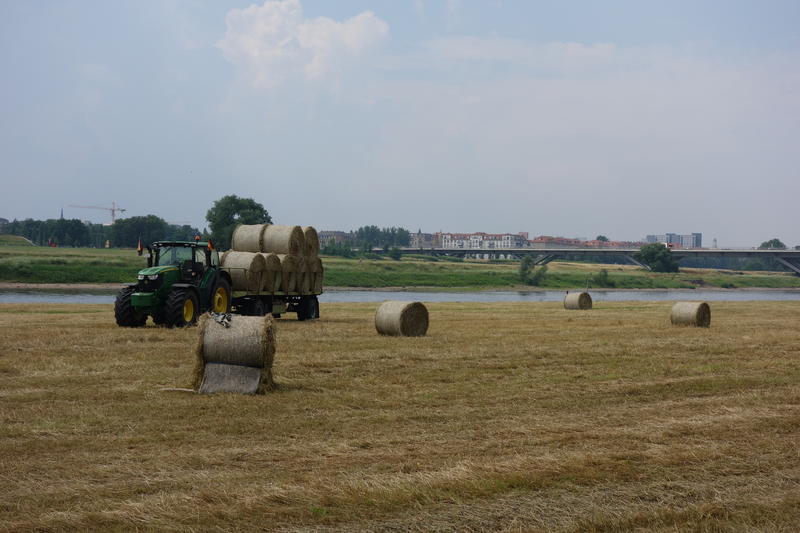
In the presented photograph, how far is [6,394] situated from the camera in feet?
39.2

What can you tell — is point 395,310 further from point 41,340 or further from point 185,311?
point 41,340

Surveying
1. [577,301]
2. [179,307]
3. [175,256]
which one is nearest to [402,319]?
[179,307]

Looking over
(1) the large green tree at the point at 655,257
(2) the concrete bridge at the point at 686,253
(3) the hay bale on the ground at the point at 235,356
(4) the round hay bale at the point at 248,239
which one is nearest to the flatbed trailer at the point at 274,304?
(4) the round hay bale at the point at 248,239

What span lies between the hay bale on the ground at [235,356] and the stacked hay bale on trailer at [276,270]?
1175 cm

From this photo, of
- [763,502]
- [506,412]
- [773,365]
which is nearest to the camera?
[763,502]

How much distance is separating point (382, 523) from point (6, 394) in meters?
7.50

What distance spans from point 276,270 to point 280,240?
40.9 inches

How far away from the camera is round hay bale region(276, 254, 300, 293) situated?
85.3 feet

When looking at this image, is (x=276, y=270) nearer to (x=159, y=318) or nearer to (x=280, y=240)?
(x=280, y=240)

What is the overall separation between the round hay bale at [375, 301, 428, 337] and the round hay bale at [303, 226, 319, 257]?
612 centimetres

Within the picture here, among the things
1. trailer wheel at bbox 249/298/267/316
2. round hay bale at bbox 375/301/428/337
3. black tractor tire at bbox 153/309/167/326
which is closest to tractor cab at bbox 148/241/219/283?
black tractor tire at bbox 153/309/167/326

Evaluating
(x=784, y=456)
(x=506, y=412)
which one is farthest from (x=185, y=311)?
(x=784, y=456)

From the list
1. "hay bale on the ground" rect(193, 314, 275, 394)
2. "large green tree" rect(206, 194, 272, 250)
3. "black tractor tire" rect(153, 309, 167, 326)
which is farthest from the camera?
"large green tree" rect(206, 194, 272, 250)

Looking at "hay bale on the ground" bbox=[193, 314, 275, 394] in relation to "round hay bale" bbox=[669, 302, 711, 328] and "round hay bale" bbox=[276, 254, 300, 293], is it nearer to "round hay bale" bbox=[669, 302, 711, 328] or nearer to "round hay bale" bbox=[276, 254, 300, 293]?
"round hay bale" bbox=[276, 254, 300, 293]
